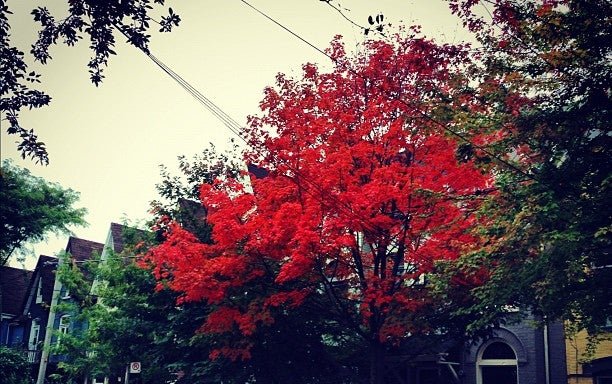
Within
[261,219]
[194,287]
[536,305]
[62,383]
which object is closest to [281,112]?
[261,219]

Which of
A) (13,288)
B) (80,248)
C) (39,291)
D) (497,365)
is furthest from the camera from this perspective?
(13,288)

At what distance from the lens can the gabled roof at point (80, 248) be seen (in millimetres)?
43844

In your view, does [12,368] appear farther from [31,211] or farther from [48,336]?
[48,336]

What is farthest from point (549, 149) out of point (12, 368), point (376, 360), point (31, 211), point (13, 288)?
point (13, 288)

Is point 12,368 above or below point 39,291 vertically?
below

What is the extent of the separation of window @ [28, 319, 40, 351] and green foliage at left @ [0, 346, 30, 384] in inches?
713

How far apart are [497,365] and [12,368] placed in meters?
23.3

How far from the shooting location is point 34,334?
45625 mm

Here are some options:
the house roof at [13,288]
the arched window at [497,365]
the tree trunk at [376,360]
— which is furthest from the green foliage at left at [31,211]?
the arched window at [497,365]

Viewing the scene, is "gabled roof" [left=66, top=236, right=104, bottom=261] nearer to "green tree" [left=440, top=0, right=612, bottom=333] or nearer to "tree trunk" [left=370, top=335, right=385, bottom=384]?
"tree trunk" [left=370, top=335, right=385, bottom=384]

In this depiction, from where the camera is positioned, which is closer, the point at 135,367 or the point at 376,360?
the point at 376,360

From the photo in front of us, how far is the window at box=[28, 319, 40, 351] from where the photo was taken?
147ft

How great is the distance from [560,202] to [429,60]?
5428 mm

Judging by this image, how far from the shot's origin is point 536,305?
38.9ft
